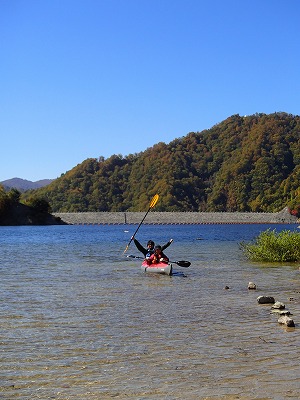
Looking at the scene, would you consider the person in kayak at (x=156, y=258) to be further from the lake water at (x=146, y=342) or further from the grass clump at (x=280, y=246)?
the grass clump at (x=280, y=246)

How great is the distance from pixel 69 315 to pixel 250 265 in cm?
1877

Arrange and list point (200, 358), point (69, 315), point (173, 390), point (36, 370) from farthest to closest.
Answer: point (69, 315), point (200, 358), point (36, 370), point (173, 390)

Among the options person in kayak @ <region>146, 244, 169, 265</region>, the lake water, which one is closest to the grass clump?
person in kayak @ <region>146, 244, 169, 265</region>

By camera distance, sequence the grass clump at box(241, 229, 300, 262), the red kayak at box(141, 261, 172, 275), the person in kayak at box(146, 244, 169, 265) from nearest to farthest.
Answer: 1. the red kayak at box(141, 261, 172, 275)
2. the person in kayak at box(146, 244, 169, 265)
3. the grass clump at box(241, 229, 300, 262)

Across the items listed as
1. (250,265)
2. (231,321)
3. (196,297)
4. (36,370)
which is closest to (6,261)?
(250,265)

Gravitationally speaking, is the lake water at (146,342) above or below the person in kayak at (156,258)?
below

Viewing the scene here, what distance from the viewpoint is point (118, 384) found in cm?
941

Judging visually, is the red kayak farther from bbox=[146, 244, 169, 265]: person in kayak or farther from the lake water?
the lake water

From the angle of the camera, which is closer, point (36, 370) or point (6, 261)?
point (36, 370)

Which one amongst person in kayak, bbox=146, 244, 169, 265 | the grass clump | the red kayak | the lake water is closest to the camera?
the lake water

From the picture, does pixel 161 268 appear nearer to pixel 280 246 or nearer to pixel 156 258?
pixel 156 258

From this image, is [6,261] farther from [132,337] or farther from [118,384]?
[118,384]

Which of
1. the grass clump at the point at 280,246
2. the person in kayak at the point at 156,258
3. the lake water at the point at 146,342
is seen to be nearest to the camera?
the lake water at the point at 146,342

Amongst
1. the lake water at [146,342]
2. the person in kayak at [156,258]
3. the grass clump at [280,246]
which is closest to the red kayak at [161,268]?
the person in kayak at [156,258]
